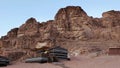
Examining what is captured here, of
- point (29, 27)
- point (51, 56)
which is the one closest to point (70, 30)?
point (29, 27)

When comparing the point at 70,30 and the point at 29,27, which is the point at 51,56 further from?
the point at 29,27

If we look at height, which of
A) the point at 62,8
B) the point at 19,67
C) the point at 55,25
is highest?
the point at 62,8

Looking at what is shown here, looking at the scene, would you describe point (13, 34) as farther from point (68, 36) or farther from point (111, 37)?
point (111, 37)

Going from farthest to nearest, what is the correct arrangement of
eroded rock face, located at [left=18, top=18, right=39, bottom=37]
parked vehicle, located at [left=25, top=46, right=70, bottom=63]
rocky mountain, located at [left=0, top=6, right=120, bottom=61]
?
eroded rock face, located at [left=18, top=18, right=39, bottom=37], rocky mountain, located at [left=0, top=6, right=120, bottom=61], parked vehicle, located at [left=25, top=46, right=70, bottom=63]

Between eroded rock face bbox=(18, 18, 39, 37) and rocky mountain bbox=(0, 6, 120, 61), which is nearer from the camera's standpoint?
rocky mountain bbox=(0, 6, 120, 61)

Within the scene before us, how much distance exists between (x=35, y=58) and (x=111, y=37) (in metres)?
35.4

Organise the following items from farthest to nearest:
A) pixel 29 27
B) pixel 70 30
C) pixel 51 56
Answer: pixel 29 27
pixel 70 30
pixel 51 56

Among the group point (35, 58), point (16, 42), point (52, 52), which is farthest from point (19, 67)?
point (16, 42)

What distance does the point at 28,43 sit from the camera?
54312mm

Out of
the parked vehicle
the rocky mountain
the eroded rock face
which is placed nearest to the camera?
the parked vehicle

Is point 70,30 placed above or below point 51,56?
above

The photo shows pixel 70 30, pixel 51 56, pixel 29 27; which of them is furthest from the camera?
pixel 29 27

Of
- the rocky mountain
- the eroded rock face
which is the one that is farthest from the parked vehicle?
the eroded rock face

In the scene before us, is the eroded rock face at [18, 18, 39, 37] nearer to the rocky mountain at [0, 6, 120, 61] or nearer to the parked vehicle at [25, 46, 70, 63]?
the rocky mountain at [0, 6, 120, 61]
